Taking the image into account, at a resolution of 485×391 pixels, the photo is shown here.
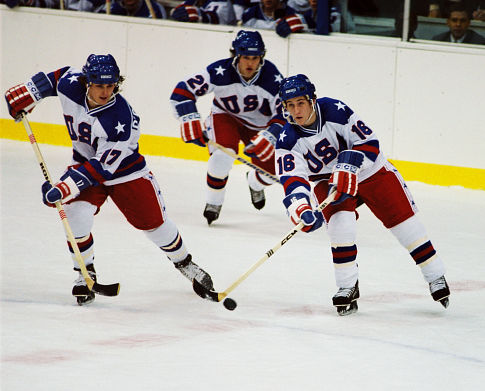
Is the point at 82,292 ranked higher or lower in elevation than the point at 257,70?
lower

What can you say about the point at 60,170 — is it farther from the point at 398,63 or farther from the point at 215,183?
the point at 398,63

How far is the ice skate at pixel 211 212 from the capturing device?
570 centimetres

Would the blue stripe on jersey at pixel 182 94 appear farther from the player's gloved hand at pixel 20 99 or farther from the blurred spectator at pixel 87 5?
the blurred spectator at pixel 87 5

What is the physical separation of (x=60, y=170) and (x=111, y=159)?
300 cm

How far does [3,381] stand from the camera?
10.6 ft

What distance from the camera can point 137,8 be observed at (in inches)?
298

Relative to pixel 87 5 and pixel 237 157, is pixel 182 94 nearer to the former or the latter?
pixel 237 157

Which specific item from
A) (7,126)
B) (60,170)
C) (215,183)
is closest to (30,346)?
(215,183)

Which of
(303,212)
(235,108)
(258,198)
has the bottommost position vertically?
(258,198)

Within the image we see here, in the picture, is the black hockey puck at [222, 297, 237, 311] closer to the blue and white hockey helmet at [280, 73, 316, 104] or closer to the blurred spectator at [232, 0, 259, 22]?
the blue and white hockey helmet at [280, 73, 316, 104]

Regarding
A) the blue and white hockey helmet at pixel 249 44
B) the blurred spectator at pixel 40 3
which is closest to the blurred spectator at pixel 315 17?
the blue and white hockey helmet at pixel 249 44

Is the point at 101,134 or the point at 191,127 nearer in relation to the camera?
the point at 101,134

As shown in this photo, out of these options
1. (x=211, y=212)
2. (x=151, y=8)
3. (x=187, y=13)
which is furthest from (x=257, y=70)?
(x=151, y=8)

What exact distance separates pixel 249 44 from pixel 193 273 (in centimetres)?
147
